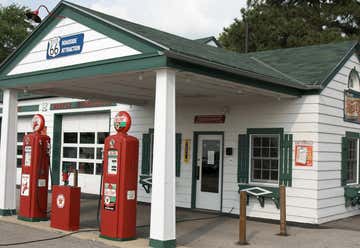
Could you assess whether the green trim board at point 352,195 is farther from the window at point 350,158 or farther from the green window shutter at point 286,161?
the green window shutter at point 286,161

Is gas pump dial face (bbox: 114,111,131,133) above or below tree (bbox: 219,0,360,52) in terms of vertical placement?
below

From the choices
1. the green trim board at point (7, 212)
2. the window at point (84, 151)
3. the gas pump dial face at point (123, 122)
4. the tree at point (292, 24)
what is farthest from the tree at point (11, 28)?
the gas pump dial face at point (123, 122)

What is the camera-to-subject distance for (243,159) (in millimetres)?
12352

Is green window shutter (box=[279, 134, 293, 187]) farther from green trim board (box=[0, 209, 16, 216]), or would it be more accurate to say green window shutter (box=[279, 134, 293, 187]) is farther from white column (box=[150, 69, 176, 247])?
green trim board (box=[0, 209, 16, 216])

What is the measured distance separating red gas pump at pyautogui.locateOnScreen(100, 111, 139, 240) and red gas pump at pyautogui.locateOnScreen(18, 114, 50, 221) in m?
2.39

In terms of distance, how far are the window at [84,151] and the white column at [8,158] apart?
510 centimetres

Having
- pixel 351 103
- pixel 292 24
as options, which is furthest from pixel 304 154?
pixel 292 24

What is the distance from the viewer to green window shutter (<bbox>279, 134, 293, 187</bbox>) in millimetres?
11508

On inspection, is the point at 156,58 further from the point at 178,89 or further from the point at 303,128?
the point at 303,128

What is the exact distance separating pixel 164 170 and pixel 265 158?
4.61 m

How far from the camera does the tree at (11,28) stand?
44.2 m

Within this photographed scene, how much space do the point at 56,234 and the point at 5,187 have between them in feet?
9.16

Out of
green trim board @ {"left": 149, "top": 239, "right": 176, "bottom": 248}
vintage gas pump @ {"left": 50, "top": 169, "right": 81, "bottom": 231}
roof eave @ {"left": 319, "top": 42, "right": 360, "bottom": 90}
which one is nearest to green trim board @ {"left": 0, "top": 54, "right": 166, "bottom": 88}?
vintage gas pump @ {"left": 50, "top": 169, "right": 81, "bottom": 231}

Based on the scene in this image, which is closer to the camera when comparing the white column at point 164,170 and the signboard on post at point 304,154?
the white column at point 164,170
